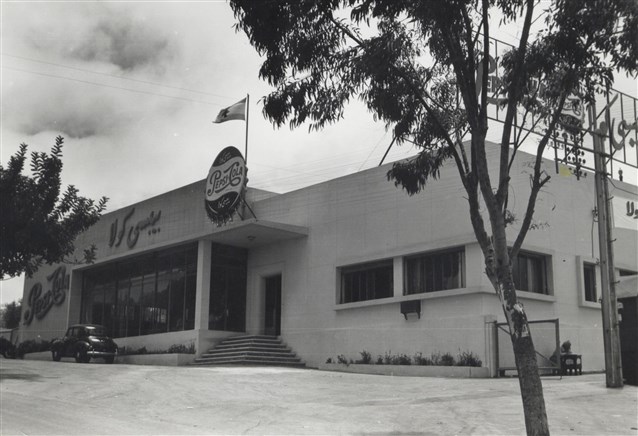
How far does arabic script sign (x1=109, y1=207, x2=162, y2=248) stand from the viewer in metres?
32.6

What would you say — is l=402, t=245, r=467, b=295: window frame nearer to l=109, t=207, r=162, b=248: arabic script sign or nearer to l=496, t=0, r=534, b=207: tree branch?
l=496, t=0, r=534, b=207: tree branch

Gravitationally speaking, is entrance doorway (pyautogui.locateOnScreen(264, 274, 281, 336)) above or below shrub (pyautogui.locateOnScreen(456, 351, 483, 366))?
above

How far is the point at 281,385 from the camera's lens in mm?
17422

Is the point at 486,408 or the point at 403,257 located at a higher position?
the point at 403,257

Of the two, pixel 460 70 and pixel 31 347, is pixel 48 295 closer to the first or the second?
pixel 31 347

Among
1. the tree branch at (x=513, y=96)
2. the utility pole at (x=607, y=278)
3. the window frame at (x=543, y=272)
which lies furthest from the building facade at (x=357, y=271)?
the tree branch at (x=513, y=96)

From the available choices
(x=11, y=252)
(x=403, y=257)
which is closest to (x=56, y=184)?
(x=11, y=252)

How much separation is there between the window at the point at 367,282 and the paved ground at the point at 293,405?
510 centimetres

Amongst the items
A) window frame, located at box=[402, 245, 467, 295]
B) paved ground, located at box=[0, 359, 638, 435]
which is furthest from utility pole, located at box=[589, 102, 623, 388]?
window frame, located at box=[402, 245, 467, 295]

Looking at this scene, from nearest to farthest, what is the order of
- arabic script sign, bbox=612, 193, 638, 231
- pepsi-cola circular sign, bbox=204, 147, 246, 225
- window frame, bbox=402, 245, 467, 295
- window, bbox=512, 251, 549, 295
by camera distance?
arabic script sign, bbox=612, 193, 638, 231, window frame, bbox=402, 245, 467, 295, window, bbox=512, 251, 549, 295, pepsi-cola circular sign, bbox=204, 147, 246, 225

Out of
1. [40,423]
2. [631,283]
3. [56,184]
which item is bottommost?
[40,423]

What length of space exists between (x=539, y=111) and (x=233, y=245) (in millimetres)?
20350

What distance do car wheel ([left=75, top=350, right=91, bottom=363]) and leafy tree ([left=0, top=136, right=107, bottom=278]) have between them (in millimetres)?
6835

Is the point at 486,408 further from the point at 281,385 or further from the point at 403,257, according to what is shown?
the point at 403,257
